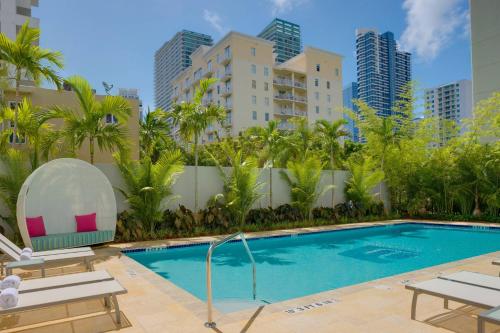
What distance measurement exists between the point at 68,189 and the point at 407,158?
44.7 feet

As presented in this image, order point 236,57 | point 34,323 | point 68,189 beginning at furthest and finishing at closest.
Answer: point 236,57 < point 68,189 < point 34,323

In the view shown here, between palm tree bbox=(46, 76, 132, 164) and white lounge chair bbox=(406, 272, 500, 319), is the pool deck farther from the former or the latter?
palm tree bbox=(46, 76, 132, 164)

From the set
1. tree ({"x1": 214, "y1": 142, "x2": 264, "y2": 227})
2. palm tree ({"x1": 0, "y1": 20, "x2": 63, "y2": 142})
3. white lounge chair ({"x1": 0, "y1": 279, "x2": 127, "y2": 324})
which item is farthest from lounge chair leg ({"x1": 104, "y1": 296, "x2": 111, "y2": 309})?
tree ({"x1": 214, "y1": 142, "x2": 264, "y2": 227})

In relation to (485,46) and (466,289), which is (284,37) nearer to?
(485,46)

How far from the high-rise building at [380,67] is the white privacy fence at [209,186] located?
4343 centimetres

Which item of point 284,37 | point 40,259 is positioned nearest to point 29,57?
point 40,259

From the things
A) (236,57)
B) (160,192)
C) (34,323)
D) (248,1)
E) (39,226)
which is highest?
(236,57)

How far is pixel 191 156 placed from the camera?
879 inches

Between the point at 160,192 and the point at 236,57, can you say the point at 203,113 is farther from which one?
the point at 236,57

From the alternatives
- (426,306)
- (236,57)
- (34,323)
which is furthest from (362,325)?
(236,57)

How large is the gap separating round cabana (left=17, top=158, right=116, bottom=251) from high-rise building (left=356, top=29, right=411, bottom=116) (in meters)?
52.3

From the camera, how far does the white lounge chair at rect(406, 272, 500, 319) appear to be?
133 inches

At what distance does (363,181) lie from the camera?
15680 mm

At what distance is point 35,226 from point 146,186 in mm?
2979
